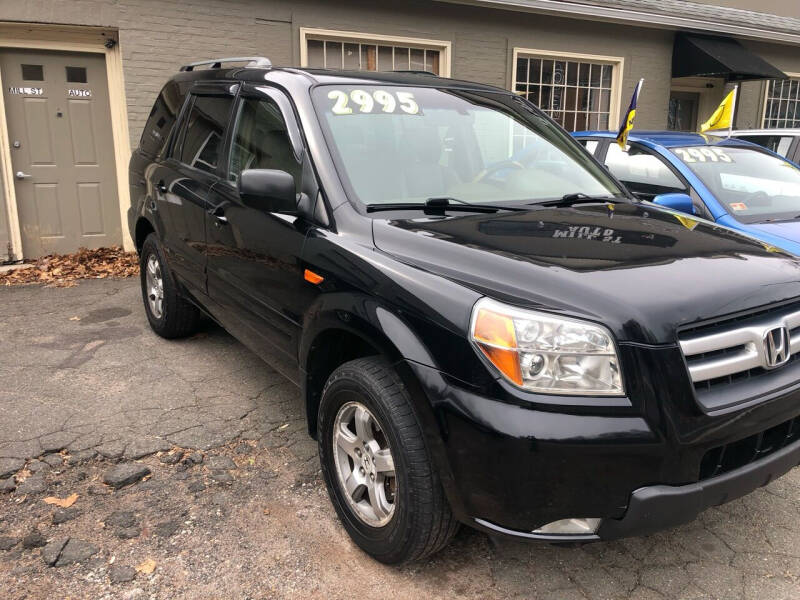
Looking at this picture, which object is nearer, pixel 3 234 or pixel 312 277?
pixel 312 277

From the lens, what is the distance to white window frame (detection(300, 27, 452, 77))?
8.40m

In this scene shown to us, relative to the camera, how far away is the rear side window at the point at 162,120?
15.6 feet

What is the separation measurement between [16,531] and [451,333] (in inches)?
81.4

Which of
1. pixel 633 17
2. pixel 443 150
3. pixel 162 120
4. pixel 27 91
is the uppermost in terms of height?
pixel 633 17

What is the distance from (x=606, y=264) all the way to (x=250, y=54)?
7071mm

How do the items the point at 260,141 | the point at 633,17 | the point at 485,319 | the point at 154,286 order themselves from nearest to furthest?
1. the point at 485,319
2. the point at 260,141
3. the point at 154,286
4. the point at 633,17

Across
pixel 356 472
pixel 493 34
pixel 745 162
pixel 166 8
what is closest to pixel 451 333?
pixel 356 472

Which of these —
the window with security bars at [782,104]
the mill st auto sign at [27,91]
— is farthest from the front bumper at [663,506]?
the window with security bars at [782,104]

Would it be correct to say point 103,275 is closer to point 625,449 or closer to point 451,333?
point 451,333

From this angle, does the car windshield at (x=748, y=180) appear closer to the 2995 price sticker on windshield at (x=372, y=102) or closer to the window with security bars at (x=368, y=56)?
the 2995 price sticker on windshield at (x=372, y=102)

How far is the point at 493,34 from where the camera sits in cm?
956

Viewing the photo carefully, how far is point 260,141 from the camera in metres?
3.44

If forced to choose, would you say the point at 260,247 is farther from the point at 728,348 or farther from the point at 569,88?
the point at 569,88

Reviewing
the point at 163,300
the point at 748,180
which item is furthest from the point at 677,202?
the point at 163,300
